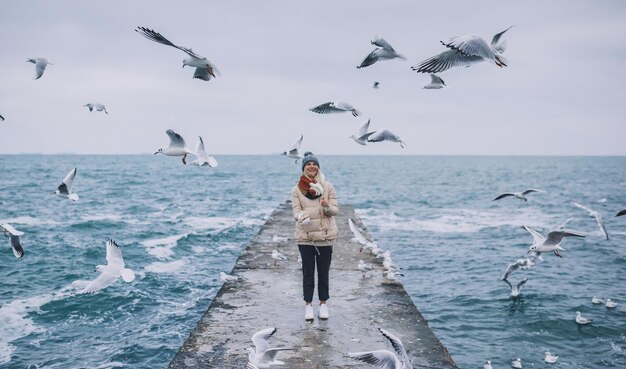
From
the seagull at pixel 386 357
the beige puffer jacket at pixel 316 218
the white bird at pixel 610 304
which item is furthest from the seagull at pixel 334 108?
the white bird at pixel 610 304

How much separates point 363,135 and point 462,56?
227cm

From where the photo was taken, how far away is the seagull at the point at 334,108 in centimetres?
655

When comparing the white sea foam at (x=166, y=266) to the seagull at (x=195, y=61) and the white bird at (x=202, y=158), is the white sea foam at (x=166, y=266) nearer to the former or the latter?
the white bird at (x=202, y=158)

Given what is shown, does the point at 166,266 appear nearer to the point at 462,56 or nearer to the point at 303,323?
the point at 303,323

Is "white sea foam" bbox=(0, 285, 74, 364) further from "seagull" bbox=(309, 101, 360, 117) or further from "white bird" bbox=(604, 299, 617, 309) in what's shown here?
"white bird" bbox=(604, 299, 617, 309)

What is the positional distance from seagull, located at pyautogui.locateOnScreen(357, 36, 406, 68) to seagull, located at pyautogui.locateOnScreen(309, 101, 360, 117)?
0.60 meters

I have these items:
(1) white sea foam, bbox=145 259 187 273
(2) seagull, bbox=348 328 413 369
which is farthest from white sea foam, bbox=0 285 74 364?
(2) seagull, bbox=348 328 413 369

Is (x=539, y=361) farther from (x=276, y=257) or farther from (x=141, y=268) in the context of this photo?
(x=141, y=268)

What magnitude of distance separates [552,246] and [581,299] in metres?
6.69

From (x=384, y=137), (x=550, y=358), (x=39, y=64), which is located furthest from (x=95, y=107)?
(x=550, y=358)

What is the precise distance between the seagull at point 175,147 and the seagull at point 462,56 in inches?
119

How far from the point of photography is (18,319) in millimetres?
10047

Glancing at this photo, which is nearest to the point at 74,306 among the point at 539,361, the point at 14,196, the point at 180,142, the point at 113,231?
the point at 180,142

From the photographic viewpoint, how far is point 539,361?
8516mm
